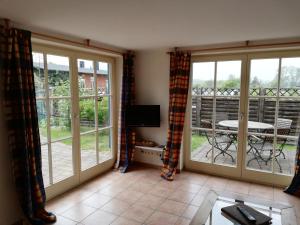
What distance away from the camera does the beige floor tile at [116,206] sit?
2.56 m

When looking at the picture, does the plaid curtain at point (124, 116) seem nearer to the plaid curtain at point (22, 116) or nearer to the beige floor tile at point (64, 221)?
the beige floor tile at point (64, 221)

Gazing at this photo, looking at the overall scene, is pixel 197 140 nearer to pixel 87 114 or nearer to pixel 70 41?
pixel 87 114

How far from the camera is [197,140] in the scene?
3699 mm

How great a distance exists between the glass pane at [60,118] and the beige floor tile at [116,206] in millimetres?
1041

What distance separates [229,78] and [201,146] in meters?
1.17

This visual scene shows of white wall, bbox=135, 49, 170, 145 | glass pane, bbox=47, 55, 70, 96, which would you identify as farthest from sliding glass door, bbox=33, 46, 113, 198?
white wall, bbox=135, 49, 170, 145

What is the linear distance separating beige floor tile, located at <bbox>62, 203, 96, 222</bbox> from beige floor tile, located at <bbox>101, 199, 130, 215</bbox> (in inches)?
6.1

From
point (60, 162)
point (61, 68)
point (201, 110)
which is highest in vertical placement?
point (61, 68)

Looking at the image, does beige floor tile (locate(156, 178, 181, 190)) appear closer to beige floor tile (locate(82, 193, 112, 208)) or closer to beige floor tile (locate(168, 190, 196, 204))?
beige floor tile (locate(168, 190, 196, 204))

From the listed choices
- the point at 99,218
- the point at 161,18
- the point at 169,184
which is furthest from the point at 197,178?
the point at 161,18

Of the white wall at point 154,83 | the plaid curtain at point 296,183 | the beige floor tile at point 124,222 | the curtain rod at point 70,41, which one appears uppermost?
the curtain rod at point 70,41

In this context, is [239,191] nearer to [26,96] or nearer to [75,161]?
[75,161]

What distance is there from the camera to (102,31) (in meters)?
2.49

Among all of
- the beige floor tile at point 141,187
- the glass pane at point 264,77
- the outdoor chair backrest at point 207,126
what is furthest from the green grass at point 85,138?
the glass pane at point 264,77
